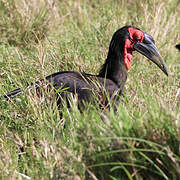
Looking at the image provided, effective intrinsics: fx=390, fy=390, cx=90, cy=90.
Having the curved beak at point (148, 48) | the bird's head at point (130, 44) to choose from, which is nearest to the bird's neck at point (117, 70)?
the bird's head at point (130, 44)

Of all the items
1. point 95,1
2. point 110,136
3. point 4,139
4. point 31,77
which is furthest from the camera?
point 95,1

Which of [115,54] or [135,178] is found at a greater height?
[115,54]

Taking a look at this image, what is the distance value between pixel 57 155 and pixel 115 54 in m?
1.60

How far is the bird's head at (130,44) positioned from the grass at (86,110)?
0.26 metres

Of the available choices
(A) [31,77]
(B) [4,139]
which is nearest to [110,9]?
(A) [31,77]

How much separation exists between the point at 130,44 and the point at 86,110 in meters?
1.28

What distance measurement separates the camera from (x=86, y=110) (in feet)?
8.89

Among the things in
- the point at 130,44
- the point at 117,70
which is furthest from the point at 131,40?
the point at 117,70

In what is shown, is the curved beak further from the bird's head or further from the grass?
the grass

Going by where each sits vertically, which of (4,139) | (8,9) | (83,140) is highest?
(8,9)

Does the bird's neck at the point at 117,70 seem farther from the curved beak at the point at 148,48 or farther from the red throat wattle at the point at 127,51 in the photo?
the curved beak at the point at 148,48

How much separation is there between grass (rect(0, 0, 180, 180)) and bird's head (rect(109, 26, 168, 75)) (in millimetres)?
258

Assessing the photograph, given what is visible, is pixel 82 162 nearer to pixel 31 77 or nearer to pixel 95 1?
pixel 31 77

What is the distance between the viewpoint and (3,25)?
16.5 feet
